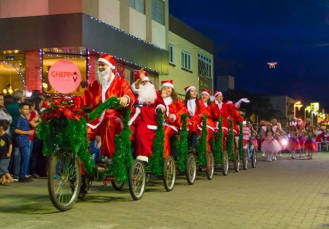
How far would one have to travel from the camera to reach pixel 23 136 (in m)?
13.7

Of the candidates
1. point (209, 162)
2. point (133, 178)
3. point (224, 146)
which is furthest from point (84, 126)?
point (224, 146)

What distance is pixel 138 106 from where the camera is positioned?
1119 cm

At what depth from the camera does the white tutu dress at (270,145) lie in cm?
2552

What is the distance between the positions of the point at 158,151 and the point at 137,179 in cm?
119

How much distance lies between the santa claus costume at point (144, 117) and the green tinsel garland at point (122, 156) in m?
1.01

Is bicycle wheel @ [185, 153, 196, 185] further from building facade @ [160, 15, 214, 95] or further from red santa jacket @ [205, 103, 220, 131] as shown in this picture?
building facade @ [160, 15, 214, 95]

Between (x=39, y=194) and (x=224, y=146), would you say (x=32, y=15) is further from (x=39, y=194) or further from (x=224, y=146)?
(x=39, y=194)

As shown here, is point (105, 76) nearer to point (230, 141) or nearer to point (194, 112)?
point (194, 112)

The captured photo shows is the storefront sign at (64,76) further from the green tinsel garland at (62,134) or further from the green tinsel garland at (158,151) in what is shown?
the green tinsel garland at (62,134)

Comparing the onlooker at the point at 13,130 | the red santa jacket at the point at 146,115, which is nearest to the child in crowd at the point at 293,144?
the onlooker at the point at 13,130

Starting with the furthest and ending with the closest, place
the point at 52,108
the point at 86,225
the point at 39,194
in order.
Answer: the point at 39,194 < the point at 52,108 < the point at 86,225

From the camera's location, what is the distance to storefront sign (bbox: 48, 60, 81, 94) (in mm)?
21078

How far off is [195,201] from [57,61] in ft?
41.1

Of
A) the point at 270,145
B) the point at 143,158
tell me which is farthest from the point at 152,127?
the point at 270,145
